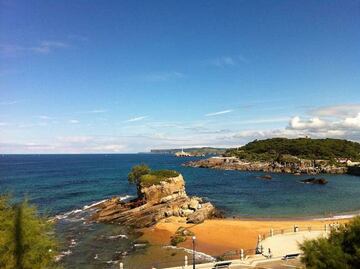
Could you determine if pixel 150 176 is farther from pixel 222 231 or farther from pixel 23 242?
pixel 23 242

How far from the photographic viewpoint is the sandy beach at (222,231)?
46.2 m

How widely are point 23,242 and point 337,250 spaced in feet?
58.8

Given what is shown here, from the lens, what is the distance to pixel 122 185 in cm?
11356

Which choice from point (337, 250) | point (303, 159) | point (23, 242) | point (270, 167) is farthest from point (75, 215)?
point (303, 159)

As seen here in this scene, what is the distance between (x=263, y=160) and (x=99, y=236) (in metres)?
140

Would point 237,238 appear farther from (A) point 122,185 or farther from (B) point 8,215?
(A) point 122,185

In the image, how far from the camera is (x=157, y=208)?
203 ft

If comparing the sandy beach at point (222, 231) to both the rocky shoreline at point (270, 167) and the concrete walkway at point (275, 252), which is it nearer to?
the concrete walkway at point (275, 252)

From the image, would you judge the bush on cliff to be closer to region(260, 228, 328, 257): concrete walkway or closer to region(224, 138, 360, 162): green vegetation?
region(260, 228, 328, 257): concrete walkway

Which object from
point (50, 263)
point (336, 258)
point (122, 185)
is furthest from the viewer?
point (122, 185)

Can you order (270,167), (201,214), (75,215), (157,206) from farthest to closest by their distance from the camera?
1. (270,167)
2. (75,215)
3. (157,206)
4. (201,214)

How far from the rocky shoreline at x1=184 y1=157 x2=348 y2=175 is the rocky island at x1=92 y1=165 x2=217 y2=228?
306 ft

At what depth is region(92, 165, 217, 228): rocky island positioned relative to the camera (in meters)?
59.5

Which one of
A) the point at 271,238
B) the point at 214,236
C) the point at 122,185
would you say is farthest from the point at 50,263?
the point at 122,185
